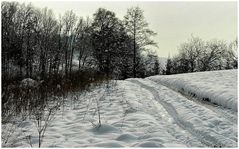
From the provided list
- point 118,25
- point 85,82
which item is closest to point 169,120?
point 85,82

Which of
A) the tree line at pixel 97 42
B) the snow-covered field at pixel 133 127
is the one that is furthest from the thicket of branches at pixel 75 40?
the snow-covered field at pixel 133 127

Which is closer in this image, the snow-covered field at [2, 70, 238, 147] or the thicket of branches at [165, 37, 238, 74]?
the snow-covered field at [2, 70, 238, 147]

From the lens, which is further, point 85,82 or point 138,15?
point 138,15

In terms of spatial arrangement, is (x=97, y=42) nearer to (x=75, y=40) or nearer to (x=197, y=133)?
(x=75, y=40)

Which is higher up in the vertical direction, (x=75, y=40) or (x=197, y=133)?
(x=75, y=40)

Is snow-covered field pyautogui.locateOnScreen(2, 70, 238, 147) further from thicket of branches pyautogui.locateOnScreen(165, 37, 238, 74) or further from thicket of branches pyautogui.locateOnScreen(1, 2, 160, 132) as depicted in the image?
thicket of branches pyautogui.locateOnScreen(165, 37, 238, 74)

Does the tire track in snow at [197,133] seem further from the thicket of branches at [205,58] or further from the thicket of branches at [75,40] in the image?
the thicket of branches at [205,58]

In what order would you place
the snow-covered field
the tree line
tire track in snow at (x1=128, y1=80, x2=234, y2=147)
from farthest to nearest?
1. the tree line
2. tire track in snow at (x1=128, y1=80, x2=234, y2=147)
3. the snow-covered field

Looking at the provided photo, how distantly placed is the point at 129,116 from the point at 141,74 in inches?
1606

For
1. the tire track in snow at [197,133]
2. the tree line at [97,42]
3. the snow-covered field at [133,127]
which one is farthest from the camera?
the tree line at [97,42]

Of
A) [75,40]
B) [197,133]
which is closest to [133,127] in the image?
[197,133]

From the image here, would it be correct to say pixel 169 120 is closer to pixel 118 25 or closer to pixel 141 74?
pixel 118 25

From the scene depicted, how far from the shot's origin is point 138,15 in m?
44.8

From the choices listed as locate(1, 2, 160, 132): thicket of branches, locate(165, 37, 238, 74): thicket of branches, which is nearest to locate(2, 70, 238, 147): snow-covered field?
locate(1, 2, 160, 132): thicket of branches
